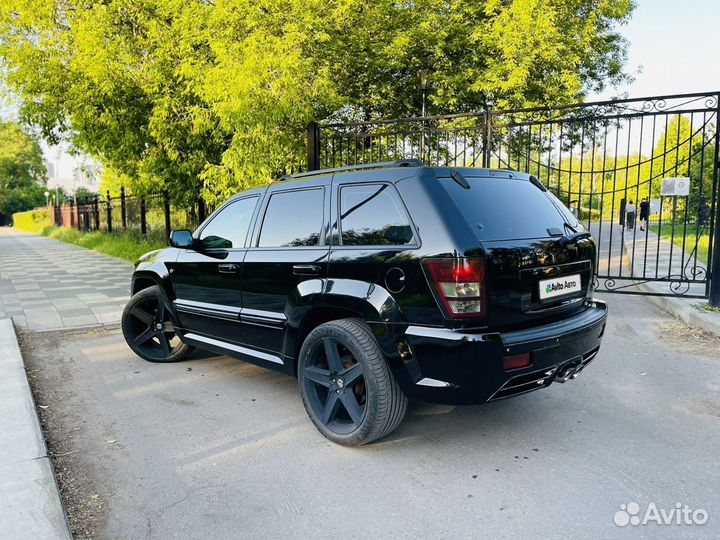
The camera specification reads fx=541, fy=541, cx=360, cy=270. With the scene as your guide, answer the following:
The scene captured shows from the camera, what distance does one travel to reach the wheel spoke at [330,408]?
3432 mm

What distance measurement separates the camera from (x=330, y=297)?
3.39m

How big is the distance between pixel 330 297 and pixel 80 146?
34.7 feet

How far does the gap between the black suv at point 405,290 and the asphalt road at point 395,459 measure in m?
0.39

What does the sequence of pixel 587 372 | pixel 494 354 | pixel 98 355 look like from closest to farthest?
pixel 494 354 → pixel 587 372 → pixel 98 355

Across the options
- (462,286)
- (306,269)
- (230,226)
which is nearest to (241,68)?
(230,226)

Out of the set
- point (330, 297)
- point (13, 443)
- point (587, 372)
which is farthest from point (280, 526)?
point (587, 372)

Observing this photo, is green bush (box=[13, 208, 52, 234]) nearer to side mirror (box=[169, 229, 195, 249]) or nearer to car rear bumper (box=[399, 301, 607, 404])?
side mirror (box=[169, 229, 195, 249])

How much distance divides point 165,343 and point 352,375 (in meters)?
2.77

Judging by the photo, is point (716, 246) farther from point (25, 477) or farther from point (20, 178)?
point (20, 178)

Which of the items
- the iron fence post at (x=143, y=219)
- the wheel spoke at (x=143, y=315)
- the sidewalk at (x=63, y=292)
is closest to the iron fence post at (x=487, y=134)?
the wheel spoke at (x=143, y=315)

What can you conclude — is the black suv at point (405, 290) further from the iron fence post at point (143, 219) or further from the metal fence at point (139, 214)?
the iron fence post at point (143, 219)

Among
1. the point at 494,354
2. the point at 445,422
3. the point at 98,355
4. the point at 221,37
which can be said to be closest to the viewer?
the point at 494,354

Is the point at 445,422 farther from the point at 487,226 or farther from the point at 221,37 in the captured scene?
the point at 221,37

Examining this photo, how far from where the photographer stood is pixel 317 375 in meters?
3.51
